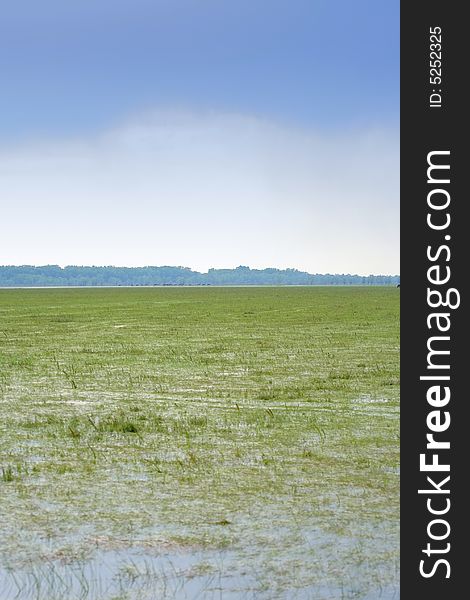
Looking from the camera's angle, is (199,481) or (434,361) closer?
(434,361)

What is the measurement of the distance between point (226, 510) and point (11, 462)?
3495 mm

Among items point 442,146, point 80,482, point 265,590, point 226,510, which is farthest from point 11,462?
point 442,146

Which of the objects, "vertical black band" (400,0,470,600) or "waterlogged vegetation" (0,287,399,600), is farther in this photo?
"waterlogged vegetation" (0,287,399,600)

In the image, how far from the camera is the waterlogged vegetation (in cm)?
700

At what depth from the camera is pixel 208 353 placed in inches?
989

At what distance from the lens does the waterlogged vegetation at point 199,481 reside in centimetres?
700

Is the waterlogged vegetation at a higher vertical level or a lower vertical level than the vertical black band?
lower

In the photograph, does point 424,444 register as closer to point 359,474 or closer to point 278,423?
point 359,474

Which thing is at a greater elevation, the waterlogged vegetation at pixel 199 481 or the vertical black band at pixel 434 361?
the vertical black band at pixel 434 361

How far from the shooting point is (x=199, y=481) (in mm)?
9883

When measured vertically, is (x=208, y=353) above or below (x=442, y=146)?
below

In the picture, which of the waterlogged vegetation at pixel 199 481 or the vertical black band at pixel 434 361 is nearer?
the vertical black band at pixel 434 361

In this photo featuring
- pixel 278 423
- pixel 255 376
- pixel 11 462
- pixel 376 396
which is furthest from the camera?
pixel 255 376

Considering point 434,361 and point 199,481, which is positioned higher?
point 434,361
